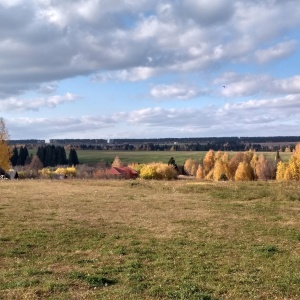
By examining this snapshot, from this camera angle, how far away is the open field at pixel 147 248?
424 inches

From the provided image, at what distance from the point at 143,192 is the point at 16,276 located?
2457 cm

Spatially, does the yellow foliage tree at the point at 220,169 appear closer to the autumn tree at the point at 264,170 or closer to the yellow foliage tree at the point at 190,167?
the autumn tree at the point at 264,170

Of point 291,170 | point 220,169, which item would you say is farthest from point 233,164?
point 291,170

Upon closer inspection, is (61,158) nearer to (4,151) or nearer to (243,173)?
(243,173)

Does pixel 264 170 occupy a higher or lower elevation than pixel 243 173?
higher

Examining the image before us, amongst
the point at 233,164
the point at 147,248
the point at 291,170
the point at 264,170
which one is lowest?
the point at 264,170

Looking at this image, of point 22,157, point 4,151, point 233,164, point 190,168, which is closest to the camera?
point 4,151

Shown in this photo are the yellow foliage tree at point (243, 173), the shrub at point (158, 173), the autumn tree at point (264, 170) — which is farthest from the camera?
the autumn tree at point (264, 170)

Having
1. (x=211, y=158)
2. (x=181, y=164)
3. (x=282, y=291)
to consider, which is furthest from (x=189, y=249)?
(x=181, y=164)

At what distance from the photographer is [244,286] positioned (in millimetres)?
11070

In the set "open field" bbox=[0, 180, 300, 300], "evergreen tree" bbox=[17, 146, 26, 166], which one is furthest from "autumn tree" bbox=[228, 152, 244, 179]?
"open field" bbox=[0, 180, 300, 300]

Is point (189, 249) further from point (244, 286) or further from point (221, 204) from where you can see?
point (221, 204)

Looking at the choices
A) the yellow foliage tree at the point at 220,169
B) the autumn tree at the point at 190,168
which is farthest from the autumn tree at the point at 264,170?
the autumn tree at the point at 190,168

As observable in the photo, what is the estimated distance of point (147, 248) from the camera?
1580 cm
